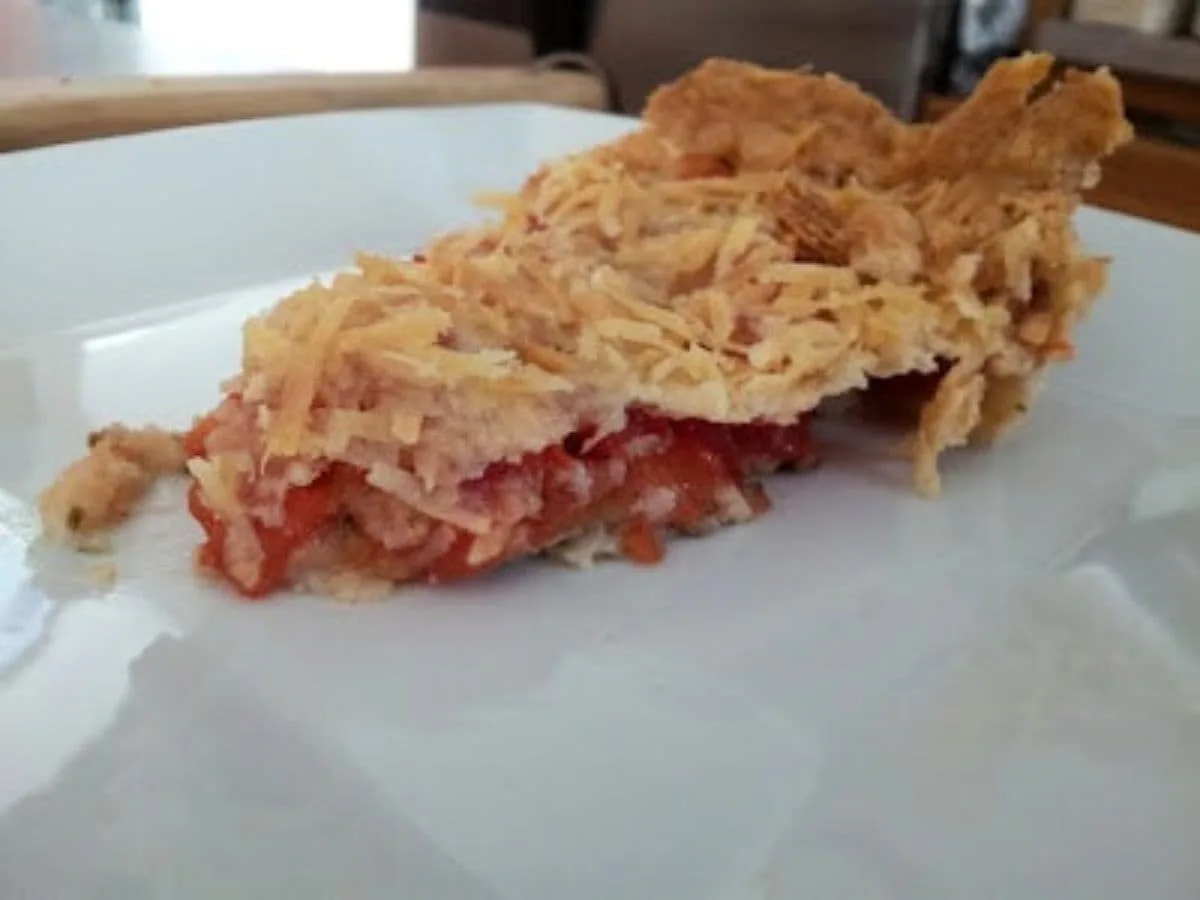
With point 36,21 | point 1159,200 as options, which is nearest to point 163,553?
point 1159,200

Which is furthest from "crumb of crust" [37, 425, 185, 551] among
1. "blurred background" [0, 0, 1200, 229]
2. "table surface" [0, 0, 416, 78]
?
"table surface" [0, 0, 416, 78]

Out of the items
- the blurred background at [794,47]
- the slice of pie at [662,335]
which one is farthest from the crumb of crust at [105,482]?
the blurred background at [794,47]

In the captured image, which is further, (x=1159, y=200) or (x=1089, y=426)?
(x=1159, y=200)

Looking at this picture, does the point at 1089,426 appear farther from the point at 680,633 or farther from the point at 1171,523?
the point at 680,633

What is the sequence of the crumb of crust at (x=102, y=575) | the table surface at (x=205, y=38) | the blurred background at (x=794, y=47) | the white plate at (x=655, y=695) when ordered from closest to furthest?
the white plate at (x=655, y=695) < the crumb of crust at (x=102, y=575) < the blurred background at (x=794, y=47) < the table surface at (x=205, y=38)

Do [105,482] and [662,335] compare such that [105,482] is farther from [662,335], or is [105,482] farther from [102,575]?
[662,335]

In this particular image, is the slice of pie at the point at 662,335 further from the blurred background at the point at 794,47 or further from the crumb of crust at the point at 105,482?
the blurred background at the point at 794,47
